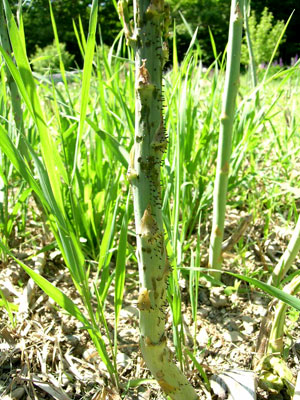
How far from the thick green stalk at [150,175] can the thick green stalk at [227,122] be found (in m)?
0.36

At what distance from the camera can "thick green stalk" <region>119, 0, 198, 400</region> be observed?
1.26ft

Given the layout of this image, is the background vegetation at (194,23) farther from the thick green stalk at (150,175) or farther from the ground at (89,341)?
the thick green stalk at (150,175)

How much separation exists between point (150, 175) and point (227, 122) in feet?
1.33

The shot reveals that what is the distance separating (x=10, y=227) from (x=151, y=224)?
68 cm

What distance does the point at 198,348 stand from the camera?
0.80 m

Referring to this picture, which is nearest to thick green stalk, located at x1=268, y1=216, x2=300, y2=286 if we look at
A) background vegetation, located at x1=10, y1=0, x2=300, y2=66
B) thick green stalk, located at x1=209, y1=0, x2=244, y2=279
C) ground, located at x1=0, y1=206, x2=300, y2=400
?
ground, located at x1=0, y1=206, x2=300, y2=400

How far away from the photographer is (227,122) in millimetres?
782

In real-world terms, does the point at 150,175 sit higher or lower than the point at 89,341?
higher

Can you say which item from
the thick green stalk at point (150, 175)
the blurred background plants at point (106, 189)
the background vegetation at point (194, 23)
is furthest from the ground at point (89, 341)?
the background vegetation at point (194, 23)

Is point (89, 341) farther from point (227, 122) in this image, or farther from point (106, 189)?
point (227, 122)

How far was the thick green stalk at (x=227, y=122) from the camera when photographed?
2.29 ft

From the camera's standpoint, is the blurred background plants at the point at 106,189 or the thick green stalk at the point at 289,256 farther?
the thick green stalk at the point at 289,256

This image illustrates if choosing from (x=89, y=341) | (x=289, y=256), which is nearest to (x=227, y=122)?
(x=289, y=256)

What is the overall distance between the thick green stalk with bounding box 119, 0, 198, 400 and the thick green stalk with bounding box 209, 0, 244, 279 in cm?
36
